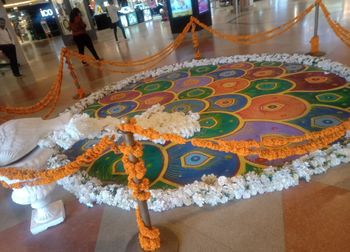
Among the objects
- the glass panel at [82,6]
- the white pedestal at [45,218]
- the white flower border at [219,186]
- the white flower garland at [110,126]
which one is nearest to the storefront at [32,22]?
the glass panel at [82,6]

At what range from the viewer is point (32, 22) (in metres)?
23.5

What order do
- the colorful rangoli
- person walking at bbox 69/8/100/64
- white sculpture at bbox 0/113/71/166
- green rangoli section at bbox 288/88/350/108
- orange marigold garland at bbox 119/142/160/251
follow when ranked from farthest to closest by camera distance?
person walking at bbox 69/8/100/64 → green rangoli section at bbox 288/88/350/108 → the colorful rangoli → white sculpture at bbox 0/113/71/166 → orange marigold garland at bbox 119/142/160/251

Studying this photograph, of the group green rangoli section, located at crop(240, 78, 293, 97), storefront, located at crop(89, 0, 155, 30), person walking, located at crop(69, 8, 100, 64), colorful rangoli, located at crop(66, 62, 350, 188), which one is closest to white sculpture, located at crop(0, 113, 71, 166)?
colorful rangoli, located at crop(66, 62, 350, 188)

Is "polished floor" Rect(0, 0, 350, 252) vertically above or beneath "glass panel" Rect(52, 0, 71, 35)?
beneath

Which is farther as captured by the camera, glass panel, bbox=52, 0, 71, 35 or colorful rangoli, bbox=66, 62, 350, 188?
glass panel, bbox=52, 0, 71, 35

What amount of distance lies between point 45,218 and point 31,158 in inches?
23.3

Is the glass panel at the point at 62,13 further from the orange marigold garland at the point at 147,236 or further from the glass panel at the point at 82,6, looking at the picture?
the orange marigold garland at the point at 147,236

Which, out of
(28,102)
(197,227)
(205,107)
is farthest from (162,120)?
(28,102)

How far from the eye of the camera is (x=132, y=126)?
1.73 metres

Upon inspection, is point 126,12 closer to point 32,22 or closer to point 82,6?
point 82,6

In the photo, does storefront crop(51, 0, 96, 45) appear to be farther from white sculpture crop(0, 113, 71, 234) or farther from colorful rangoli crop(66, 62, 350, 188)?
white sculpture crop(0, 113, 71, 234)

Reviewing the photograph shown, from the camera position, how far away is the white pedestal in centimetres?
259

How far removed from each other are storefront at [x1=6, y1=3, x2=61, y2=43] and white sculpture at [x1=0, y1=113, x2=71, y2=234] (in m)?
24.3

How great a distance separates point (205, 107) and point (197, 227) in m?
2.38
